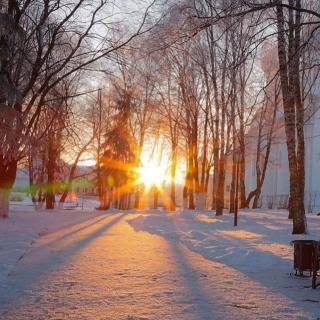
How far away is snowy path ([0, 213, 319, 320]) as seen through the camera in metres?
6.41

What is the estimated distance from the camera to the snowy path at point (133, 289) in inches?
252

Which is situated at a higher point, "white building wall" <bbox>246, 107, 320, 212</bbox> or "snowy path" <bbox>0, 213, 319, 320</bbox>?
"white building wall" <bbox>246, 107, 320, 212</bbox>

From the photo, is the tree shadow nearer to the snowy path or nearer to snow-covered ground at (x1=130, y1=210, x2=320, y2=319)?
the snowy path

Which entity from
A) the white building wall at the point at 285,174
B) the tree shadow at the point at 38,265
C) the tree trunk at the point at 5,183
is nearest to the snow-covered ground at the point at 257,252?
the tree shadow at the point at 38,265

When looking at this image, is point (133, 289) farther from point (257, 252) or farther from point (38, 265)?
point (257, 252)

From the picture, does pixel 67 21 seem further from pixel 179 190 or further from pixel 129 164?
pixel 179 190

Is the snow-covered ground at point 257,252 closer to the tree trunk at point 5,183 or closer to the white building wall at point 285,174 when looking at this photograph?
the tree trunk at point 5,183

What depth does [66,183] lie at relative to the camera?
1816 inches

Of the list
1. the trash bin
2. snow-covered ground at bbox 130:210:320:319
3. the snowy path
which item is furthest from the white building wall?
the trash bin

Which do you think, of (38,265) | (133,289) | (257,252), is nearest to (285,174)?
(257,252)

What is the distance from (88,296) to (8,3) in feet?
45.8

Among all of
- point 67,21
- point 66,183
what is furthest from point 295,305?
point 66,183

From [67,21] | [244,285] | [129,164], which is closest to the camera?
[244,285]

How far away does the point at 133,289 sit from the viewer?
7.82 meters
